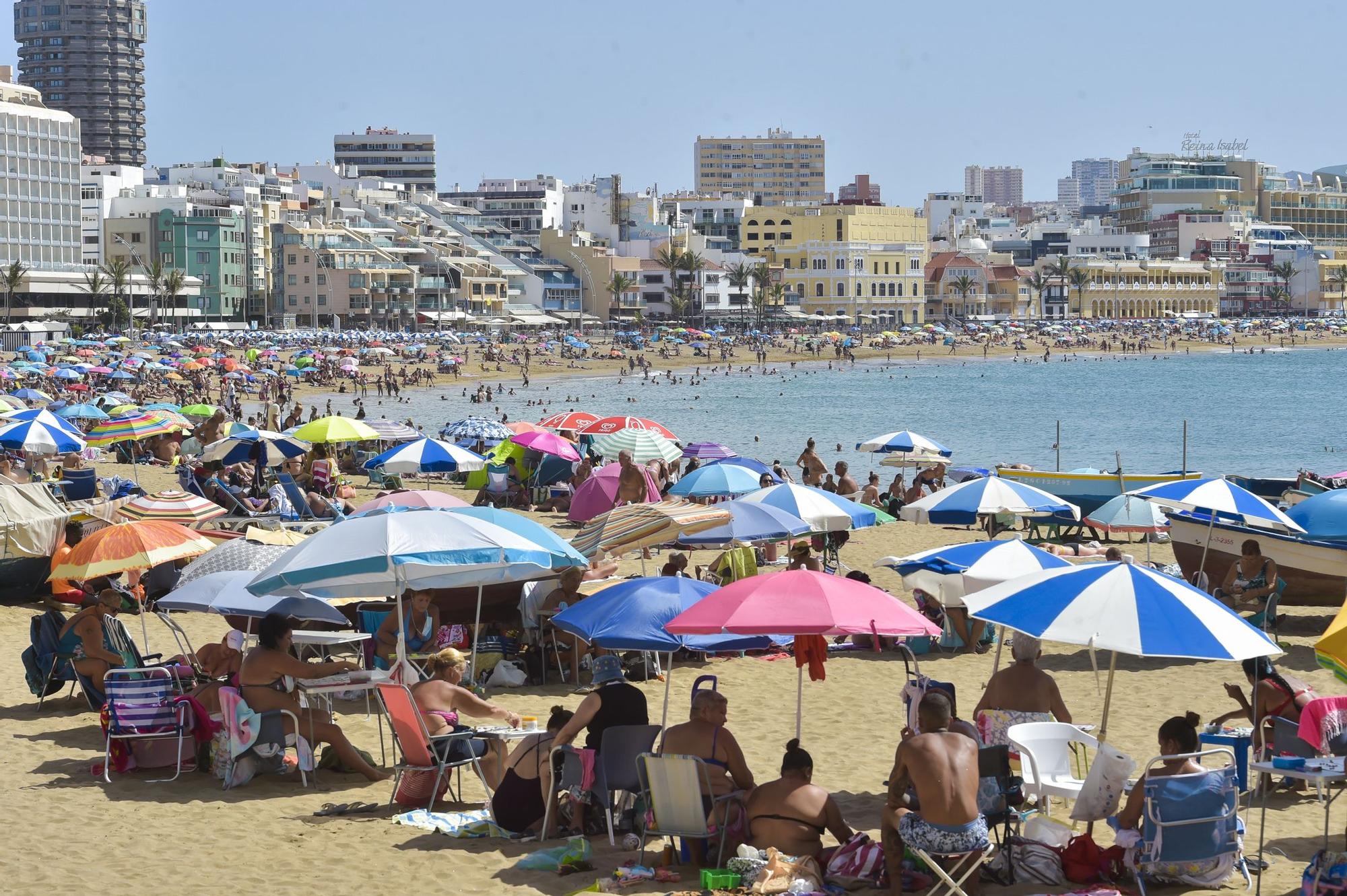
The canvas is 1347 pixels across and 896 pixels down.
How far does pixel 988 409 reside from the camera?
65750 mm

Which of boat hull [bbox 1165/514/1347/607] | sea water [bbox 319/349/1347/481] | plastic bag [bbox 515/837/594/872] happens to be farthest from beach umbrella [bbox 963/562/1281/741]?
sea water [bbox 319/349/1347/481]

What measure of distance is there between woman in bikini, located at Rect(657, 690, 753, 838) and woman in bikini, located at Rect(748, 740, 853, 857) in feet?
0.66

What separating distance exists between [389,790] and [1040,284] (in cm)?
13101

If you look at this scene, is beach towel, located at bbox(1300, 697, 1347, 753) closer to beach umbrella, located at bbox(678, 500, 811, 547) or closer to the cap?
the cap

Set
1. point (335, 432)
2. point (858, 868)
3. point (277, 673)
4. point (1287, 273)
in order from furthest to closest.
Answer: point (1287, 273), point (335, 432), point (277, 673), point (858, 868)

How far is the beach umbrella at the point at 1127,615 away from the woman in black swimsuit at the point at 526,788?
2081 millimetres

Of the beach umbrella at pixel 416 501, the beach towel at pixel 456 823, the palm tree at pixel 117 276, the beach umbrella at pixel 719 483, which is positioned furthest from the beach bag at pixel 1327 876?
the palm tree at pixel 117 276

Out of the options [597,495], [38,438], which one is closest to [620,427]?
[597,495]

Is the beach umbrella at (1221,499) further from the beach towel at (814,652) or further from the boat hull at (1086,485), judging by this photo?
the boat hull at (1086,485)

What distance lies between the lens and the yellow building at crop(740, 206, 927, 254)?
125875mm

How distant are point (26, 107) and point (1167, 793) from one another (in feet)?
340

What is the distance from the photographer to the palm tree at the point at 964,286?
128 metres

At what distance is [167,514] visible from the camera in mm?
14391

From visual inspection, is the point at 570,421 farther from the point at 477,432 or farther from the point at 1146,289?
the point at 1146,289
